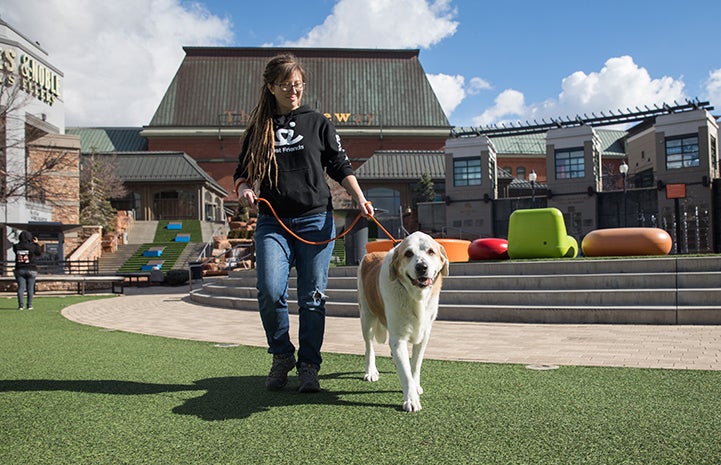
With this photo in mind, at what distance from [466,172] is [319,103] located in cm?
2692

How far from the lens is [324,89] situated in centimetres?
6606

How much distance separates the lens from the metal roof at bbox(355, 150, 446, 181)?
52688 mm

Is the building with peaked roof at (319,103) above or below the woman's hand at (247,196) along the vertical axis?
above

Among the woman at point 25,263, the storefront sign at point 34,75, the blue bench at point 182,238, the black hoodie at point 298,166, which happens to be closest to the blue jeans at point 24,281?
the woman at point 25,263

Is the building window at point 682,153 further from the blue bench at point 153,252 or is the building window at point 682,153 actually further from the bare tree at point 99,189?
the bare tree at point 99,189

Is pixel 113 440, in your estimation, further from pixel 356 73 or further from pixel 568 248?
pixel 356 73

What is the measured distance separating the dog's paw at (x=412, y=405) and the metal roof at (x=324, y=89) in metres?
61.0

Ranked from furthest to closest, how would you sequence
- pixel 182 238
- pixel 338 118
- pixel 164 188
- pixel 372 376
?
pixel 338 118
pixel 164 188
pixel 182 238
pixel 372 376

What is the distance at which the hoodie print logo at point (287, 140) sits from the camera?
15.1ft

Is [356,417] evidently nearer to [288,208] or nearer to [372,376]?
[372,376]

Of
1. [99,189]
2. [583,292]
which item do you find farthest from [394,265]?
[99,189]

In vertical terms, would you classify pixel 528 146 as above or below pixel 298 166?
above

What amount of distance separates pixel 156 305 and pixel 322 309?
12.7 metres

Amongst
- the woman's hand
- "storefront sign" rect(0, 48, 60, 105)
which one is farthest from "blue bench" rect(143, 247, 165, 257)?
the woman's hand
